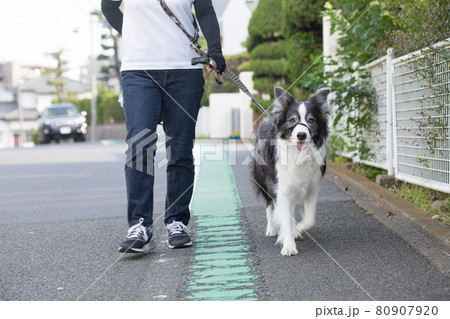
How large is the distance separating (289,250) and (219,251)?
20.3 inches

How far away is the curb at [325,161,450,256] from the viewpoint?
3611 mm

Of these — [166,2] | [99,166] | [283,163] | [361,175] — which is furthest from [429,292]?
[99,166]

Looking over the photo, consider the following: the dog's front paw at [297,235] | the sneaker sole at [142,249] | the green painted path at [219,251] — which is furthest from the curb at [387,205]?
the sneaker sole at [142,249]

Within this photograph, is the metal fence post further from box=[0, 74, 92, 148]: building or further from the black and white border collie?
box=[0, 74, 92, 148]: building

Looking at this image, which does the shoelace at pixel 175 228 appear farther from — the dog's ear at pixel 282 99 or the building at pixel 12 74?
the building at pixel 12 74

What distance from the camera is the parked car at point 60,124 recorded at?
2525cm

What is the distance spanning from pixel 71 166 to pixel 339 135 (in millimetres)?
5936

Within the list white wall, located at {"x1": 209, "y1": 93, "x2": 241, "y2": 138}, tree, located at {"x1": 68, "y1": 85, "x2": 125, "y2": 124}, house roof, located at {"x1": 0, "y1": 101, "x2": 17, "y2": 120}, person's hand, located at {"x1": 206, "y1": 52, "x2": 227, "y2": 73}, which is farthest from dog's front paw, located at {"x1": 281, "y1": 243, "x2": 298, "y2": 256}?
house roof, located at {"x1": 0, "y1": 101, "x2": 17, "y2": 120}

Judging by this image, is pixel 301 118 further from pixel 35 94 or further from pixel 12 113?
pixel 35 94

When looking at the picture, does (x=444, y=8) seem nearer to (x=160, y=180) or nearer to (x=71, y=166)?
(x=160, y=180)

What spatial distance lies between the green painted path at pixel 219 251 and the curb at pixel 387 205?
122cm

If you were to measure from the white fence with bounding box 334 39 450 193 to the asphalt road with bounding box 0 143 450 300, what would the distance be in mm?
644

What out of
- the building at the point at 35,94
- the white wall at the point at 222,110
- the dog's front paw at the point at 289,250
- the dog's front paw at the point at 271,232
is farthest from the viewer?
the building at the point at 35,94

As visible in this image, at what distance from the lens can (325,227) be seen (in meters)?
4.36
